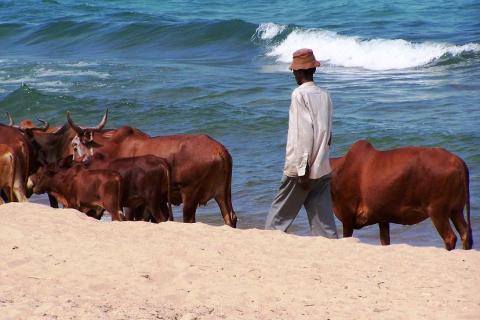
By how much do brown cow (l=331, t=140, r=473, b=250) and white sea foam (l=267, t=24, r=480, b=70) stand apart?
612 inches

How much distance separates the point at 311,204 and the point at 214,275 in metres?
1.93

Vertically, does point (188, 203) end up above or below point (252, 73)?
above

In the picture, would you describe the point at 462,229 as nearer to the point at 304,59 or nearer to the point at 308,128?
the point at 308,128

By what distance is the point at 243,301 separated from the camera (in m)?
7.67

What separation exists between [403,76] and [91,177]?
568 inches

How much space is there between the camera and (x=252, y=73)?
2564cm

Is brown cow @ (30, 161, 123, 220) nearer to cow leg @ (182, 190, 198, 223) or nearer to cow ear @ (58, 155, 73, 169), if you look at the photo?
cow ear @ (58, 155, 73, 169)

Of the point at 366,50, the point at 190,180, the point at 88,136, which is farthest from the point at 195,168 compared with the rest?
the point at 366,50

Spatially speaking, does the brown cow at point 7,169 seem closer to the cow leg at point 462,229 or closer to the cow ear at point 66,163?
the cow ear at point 66,163

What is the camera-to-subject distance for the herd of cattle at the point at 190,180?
10336 millimetres

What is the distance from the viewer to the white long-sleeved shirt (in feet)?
30.8

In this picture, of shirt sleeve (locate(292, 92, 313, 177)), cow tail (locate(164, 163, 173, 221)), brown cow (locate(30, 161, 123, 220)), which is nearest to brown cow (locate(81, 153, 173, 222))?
cow tail (locate(164, 163, 173, 221))

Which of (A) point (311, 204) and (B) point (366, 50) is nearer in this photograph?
(A) point (311, 204)

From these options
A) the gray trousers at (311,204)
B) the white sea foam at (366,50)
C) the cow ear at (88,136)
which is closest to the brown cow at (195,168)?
the cow ear at (88,136)
